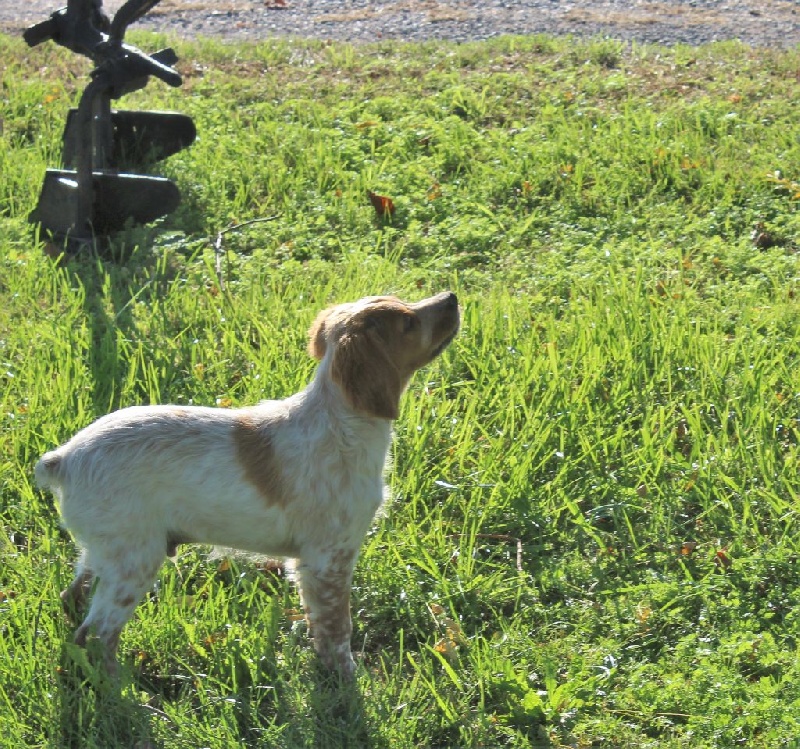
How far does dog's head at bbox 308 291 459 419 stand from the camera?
12.2ft

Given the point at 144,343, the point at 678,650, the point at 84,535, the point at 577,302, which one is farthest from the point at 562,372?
the point at 84,535

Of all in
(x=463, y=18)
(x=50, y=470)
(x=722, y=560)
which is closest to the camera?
(x=50, y=470)

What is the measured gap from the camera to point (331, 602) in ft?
12.5

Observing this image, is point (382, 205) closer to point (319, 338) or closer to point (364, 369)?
point (319, 338)

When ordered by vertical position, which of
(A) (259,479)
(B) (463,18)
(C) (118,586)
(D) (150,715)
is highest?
(B) (463,18)

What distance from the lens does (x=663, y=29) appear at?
33.4 ft

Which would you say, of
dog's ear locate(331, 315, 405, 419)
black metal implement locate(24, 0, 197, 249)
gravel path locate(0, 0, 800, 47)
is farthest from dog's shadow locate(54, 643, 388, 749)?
gravel path locate(0, 0, 800, 47)

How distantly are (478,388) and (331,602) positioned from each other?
1674 mm

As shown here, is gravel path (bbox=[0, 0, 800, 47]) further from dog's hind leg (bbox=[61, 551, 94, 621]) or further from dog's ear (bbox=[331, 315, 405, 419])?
dog's hind leg (bbox=[61, 551, 94, 621])

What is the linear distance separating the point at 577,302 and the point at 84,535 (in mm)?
3143

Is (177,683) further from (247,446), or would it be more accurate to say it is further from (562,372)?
(562,372)

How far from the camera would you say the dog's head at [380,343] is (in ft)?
12.2

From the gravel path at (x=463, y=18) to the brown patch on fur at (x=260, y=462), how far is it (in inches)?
281

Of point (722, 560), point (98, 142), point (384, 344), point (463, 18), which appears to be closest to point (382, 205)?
point (98, 142)
